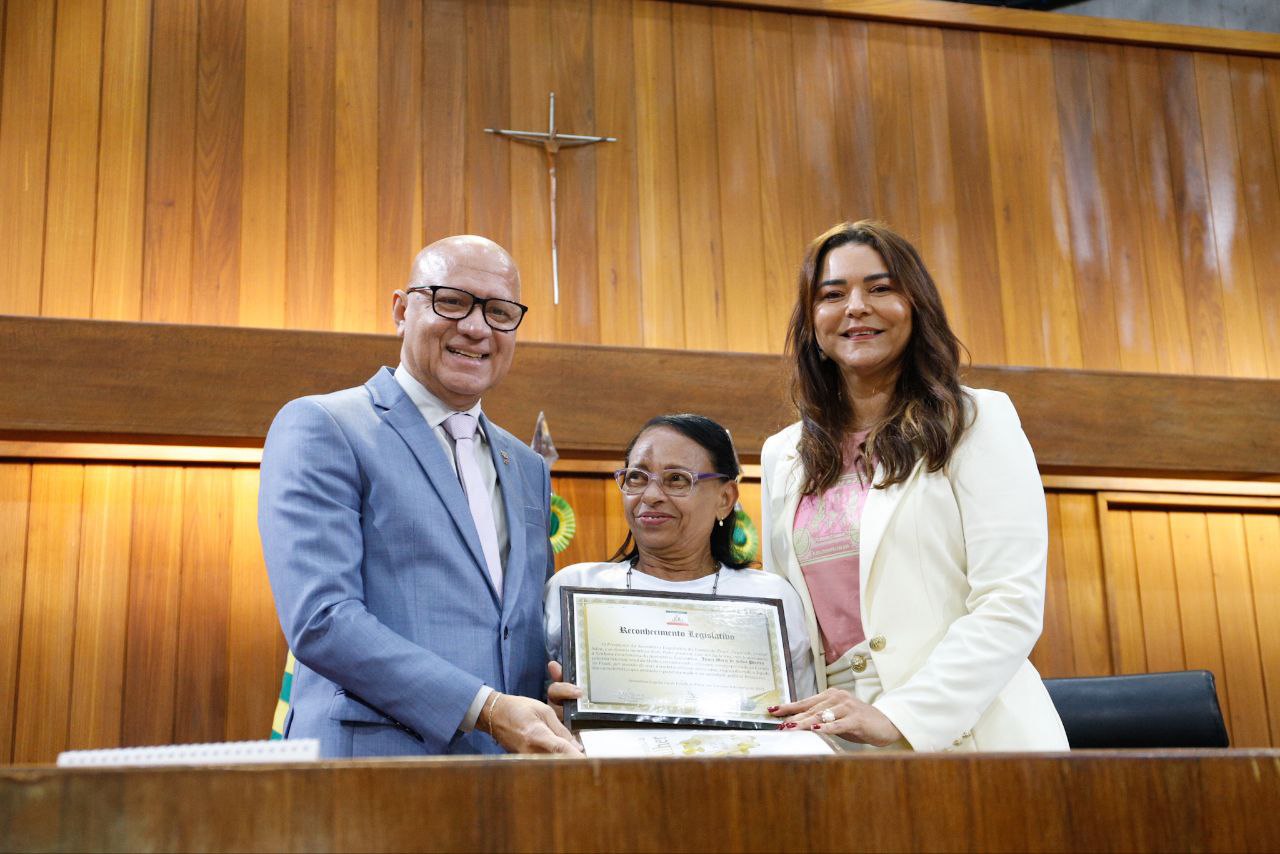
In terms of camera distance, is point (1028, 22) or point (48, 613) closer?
point (48, 613)

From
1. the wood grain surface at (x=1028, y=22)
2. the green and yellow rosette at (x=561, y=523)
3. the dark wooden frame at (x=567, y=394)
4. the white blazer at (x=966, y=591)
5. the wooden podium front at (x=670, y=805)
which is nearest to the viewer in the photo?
the wooden podium front at (x=670, y=805)

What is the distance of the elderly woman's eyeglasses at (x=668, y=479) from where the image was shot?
2.56m

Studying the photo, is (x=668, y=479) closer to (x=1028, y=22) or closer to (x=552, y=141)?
(x=552, y=141)

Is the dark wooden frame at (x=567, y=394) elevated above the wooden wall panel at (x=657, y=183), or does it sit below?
below

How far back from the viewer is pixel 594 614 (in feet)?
→ 7.39

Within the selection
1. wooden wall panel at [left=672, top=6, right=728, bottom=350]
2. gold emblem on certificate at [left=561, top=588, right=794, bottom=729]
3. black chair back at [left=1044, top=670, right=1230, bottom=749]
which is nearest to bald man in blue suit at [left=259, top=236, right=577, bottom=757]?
gold emblem on certificate at [left=561, top=588, right=794, bottom=729]

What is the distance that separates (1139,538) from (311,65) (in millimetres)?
3476

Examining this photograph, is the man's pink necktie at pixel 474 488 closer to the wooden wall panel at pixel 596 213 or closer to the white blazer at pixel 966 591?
the white blazer at pixel 966 591

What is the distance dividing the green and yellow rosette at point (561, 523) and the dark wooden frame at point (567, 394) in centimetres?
24

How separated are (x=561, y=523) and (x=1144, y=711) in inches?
66.3

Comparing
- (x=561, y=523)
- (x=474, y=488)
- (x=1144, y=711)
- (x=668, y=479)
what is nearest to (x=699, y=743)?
(x=474, y=488)

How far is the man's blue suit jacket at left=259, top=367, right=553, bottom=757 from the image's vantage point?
197cm

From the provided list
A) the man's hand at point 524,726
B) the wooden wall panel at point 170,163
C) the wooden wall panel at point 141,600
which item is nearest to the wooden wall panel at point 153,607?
the wooden wall panel at point 141,600

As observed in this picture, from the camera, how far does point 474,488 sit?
91.5 inches
